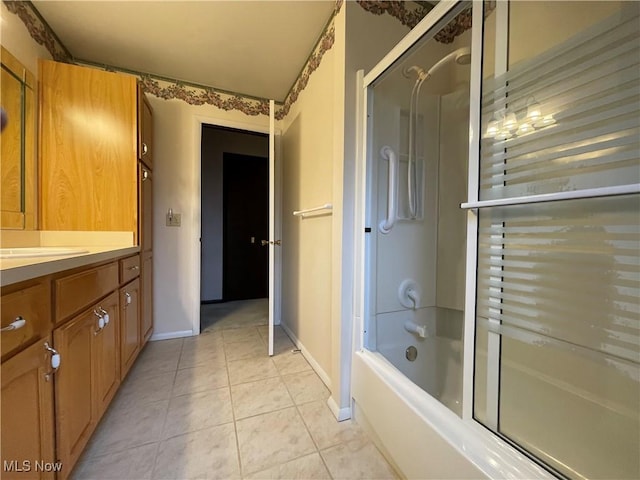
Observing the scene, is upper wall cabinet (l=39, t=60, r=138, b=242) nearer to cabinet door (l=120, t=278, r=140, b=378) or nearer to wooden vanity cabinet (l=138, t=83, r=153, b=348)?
wooden vanity cabinet (l=138, t=83, r=153, b=348)

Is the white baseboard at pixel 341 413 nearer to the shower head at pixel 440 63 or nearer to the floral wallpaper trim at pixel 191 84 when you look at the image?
the shower head at pixel 440 63

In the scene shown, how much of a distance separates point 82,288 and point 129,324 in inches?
28.5

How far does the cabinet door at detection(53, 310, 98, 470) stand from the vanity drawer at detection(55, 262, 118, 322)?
49mm

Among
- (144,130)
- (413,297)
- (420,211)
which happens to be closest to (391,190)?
(420,211)

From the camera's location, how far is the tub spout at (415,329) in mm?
1527

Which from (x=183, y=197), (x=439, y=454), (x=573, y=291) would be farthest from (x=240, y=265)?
(x=573, y=291)

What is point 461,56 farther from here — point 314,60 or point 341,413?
point 341,413

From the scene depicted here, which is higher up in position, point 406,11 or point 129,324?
point 406,11

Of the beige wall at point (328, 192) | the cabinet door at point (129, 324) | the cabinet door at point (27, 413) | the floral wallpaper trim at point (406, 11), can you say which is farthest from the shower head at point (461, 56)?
the cabinet door at point (129, 324)

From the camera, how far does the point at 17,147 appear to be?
143 centimetres

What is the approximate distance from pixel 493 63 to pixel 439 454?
1.29m

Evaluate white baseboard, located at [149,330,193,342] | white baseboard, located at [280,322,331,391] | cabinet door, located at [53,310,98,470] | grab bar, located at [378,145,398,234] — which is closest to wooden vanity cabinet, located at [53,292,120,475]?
cabinet door, located at [53,310,98,470]

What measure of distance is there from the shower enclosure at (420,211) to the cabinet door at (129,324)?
4.56 feet

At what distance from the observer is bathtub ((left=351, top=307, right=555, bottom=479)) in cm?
73
